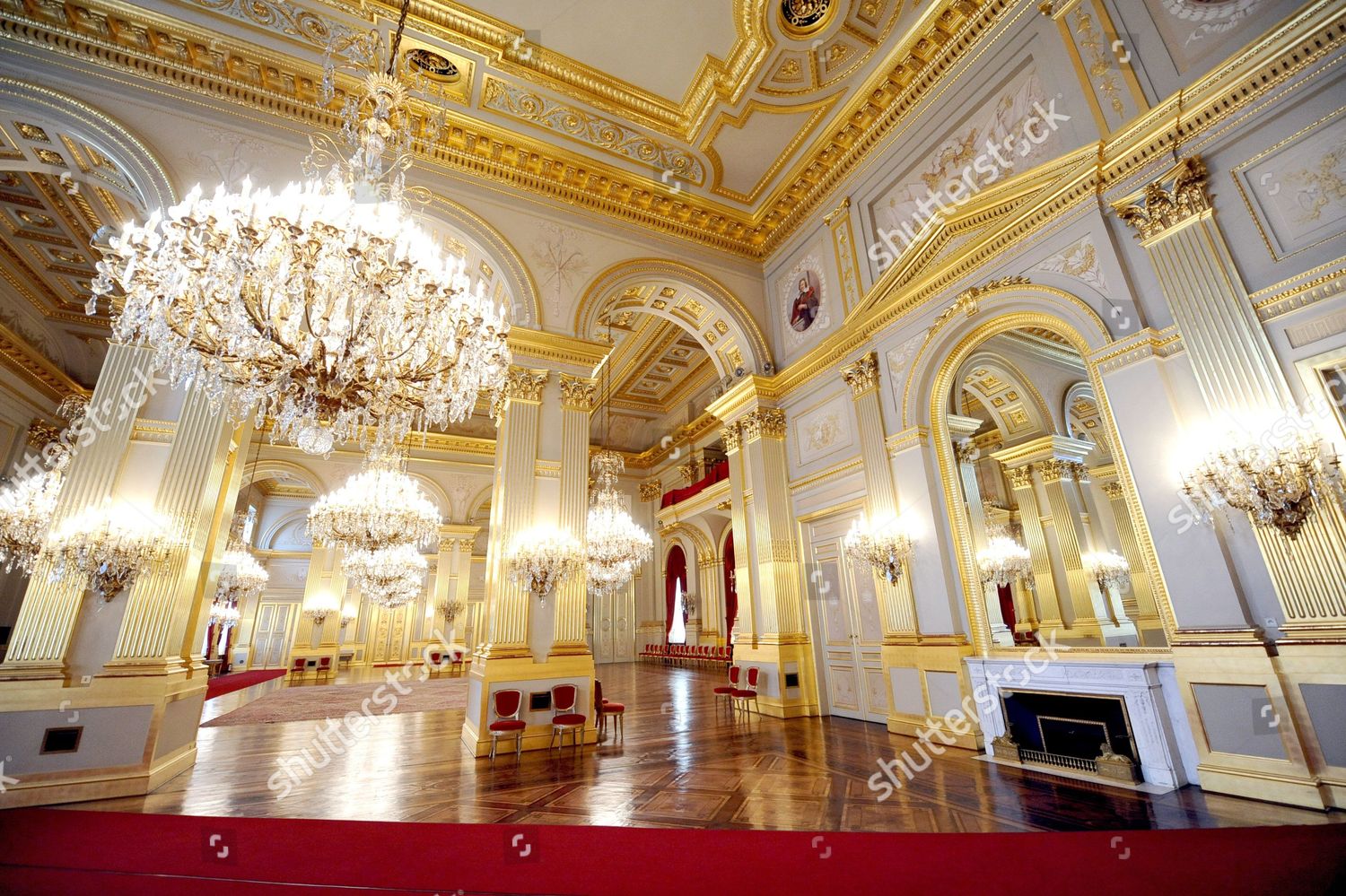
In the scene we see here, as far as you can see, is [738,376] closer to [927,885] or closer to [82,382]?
[927,885]

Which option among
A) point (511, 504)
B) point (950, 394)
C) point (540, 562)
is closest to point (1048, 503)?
point (950, 394)

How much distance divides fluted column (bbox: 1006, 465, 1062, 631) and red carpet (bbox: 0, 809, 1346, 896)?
4.22m

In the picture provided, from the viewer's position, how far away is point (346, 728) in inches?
271

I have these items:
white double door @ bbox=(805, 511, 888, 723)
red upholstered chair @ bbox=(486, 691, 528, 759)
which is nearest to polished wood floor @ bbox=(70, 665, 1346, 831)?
red upholstered chair @ bbox=(486, 691, 528, 759)

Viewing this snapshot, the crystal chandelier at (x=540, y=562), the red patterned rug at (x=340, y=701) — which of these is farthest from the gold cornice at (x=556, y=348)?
→ the red patterned rug at (x=340, y=701)

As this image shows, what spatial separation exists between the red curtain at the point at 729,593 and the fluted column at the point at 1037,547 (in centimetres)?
801

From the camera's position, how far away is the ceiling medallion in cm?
613

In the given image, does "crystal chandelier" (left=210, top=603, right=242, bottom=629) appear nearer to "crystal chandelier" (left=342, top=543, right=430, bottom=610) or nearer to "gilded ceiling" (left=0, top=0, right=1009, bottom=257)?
"crystal chandelier" (left=342, top=543, right=430, bottom=610)

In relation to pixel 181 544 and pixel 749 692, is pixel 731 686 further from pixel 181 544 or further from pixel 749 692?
pixel 181 544

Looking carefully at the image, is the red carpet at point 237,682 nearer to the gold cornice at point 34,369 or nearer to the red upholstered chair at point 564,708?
the gold cornice at point 34,369

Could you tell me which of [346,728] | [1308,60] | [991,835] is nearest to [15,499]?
[346,728]

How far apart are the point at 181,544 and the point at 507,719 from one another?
341cm

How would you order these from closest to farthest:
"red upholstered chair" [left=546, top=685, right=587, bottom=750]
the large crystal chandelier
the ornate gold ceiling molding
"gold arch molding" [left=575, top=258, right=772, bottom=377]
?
1. the large crystal chandelier
2. "red upholstered chair" [left=546, top=685, right=587, bottom=750]
3. the ornate gold ceiling molding
4. "gold arch molding" [left=575, top=258, right=772, bottom=377]

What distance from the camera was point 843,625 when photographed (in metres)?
7.37
